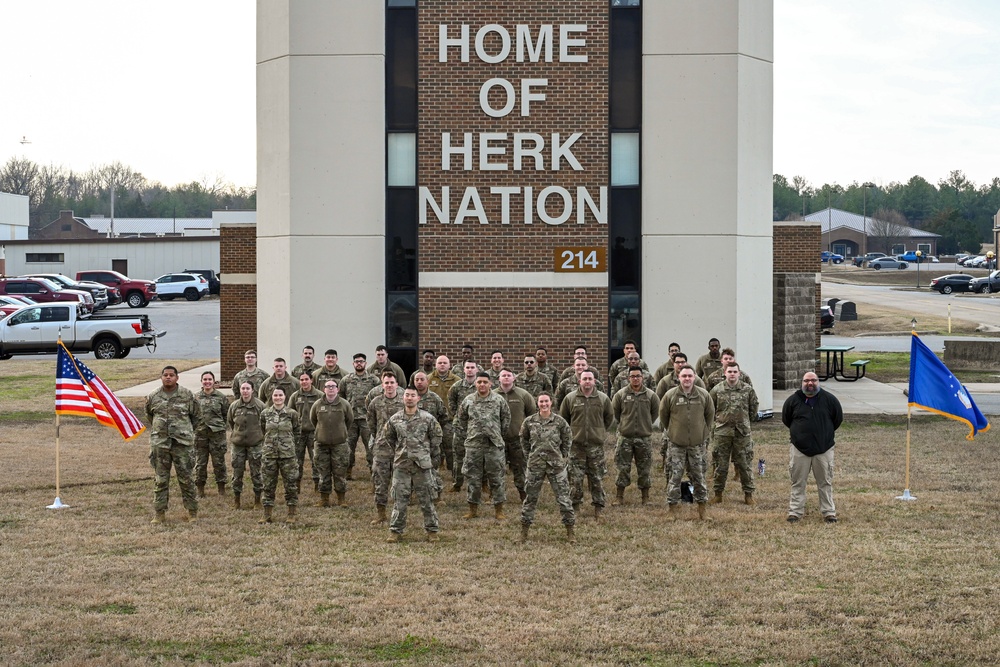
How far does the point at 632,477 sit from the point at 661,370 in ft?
7.71

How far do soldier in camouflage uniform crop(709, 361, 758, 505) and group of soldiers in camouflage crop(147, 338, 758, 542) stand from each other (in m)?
0.01

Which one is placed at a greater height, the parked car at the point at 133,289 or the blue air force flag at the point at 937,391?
the parked car at the point at 133,289

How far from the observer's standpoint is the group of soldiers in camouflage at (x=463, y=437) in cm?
1383

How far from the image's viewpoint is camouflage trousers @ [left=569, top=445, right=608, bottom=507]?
582 inches

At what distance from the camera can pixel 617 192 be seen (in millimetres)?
23094

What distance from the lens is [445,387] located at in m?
17.6

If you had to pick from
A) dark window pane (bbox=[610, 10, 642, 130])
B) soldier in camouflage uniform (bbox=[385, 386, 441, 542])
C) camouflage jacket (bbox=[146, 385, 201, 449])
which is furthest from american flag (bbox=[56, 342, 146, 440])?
dark window pane (bbox=[610, 10, 642, 130])

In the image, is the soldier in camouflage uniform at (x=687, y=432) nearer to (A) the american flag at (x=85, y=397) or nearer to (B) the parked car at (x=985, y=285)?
(A) the american flag at (x=85, y=397)

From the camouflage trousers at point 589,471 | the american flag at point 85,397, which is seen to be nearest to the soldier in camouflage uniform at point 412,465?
the camouflage trousers at point 589,471

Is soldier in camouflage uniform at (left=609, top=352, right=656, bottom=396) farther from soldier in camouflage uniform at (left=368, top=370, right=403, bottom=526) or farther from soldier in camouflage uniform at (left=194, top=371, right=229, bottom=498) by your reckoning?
soldier in camouflage uniform at (left=194, top=371, right=229, bottom=498)

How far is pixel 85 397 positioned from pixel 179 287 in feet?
163

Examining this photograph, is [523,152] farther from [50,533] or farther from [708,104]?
[50,533]

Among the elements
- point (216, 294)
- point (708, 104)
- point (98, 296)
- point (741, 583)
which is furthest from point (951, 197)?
point (741, 583)

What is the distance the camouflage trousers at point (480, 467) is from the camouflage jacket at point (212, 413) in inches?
143
